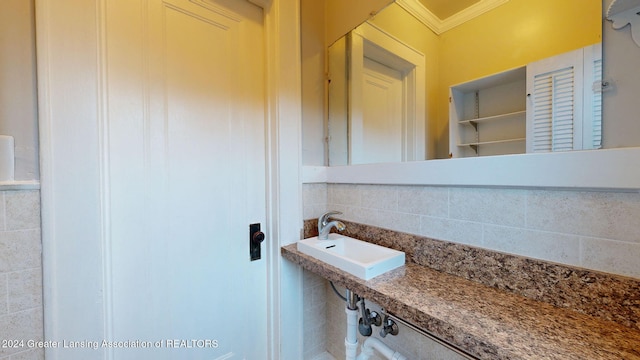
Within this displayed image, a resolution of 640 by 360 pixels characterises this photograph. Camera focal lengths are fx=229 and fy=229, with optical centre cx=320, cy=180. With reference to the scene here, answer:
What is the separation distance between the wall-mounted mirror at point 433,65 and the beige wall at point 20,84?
1.10 metres

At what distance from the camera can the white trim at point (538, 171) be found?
0.51 m

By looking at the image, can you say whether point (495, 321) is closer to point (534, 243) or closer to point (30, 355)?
point (534, 243)

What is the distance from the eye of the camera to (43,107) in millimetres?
638

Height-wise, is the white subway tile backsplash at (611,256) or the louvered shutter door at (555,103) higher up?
the louvered shutter door at (555,103)

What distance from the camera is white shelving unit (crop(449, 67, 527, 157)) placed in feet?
2.43

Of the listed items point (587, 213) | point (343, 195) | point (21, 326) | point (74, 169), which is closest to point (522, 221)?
point (587, 213)

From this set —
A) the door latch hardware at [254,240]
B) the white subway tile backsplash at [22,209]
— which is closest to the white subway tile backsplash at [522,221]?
the door latch hardware at [254,240]

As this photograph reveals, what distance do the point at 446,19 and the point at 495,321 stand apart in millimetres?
1084

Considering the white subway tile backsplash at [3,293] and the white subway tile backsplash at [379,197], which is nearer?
the white subway tile backsplash at [3,293]

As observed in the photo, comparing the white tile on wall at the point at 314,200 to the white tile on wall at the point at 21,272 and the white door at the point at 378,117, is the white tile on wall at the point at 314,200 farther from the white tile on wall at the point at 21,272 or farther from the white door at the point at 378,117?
the white tile on wall at the point at 21,272

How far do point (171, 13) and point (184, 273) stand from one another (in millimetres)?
1031

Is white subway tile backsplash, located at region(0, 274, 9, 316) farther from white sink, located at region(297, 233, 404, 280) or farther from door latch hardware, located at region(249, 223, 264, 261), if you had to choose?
white sink, located at region(297, 233, 404, 280)

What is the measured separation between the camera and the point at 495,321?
21.4 inches

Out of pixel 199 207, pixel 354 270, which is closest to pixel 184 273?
pixel 199 207
